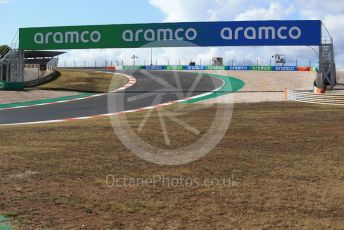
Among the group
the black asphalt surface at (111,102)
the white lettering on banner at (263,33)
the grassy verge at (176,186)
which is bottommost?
the grassy verge at (176,186)

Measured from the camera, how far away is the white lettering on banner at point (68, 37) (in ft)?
125

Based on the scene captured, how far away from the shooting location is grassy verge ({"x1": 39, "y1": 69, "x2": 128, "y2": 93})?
134 ft

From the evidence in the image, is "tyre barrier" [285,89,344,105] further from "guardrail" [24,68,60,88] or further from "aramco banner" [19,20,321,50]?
"guardrail" [24,68,60,88]

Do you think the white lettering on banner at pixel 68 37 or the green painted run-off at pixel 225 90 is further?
the white lettering on banner at pixel 68 37

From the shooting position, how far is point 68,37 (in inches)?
1516

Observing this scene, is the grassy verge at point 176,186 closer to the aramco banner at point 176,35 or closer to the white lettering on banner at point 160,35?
the aramco banner at point 176,35

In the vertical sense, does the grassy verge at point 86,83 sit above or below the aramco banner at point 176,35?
below

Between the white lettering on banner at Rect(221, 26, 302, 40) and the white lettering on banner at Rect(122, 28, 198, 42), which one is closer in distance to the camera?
the white lettering on banner at Rect(221, 26, 302, 40)

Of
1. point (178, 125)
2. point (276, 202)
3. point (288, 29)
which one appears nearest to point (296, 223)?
point (276, 202)

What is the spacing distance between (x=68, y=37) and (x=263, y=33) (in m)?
17.4

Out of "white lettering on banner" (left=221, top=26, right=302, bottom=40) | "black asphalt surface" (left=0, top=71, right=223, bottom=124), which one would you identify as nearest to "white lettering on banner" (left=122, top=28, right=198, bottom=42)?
"white lettering on banner" (left=221, top=26, right=302, bottom=40)

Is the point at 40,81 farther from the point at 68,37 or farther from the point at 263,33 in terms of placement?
the point at 263,33

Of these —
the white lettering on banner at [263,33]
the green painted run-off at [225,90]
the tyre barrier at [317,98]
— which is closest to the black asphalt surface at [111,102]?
the green painted run-off at [225,90]

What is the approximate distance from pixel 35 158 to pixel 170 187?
4.13m
